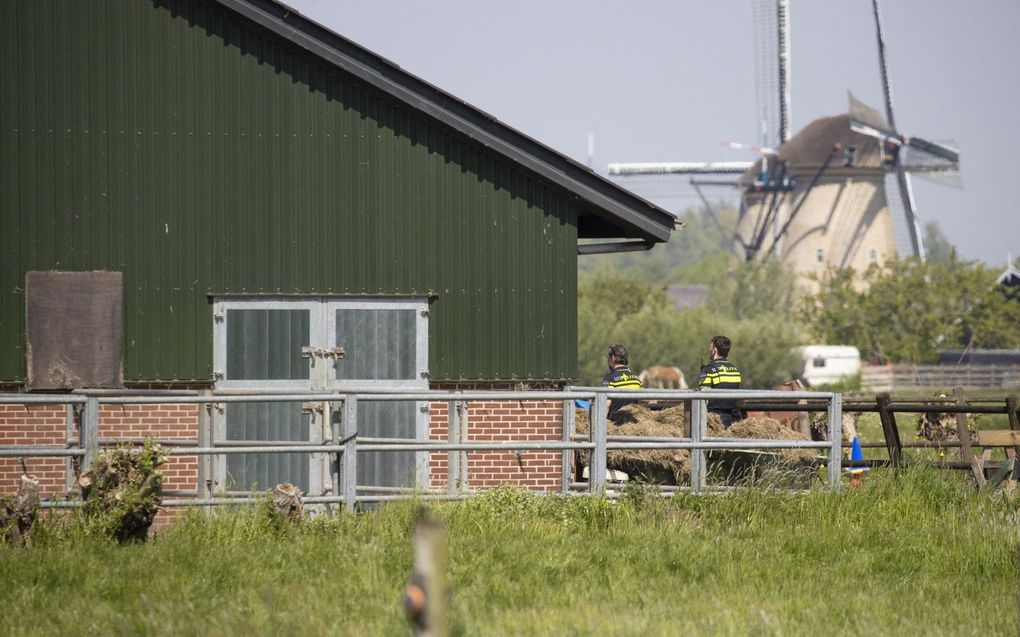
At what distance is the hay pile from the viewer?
13.1 meters

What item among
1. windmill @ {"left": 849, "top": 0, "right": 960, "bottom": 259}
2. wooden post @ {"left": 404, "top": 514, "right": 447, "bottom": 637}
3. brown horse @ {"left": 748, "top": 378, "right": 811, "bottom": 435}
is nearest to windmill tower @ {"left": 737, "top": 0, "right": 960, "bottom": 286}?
windmill @ {"left": 849, "top": 0, "right": 960, "bottom": 259}

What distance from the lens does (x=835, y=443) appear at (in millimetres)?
12477

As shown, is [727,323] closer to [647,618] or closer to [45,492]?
[45,492]

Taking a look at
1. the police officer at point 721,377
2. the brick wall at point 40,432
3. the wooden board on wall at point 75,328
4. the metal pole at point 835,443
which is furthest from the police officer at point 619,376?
the brick wall at point 40,432

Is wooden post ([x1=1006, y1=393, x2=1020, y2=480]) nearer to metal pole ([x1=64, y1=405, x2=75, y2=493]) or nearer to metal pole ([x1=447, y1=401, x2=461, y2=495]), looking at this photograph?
metal pole ([x1=447, y1=401, x2=461, y2=495])

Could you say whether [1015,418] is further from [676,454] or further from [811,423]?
[676,454]

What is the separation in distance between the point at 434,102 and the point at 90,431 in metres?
5.79

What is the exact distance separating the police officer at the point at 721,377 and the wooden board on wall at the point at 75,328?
639 centimetres

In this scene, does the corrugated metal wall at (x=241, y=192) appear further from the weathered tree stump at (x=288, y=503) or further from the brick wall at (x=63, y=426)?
the weathered tree stump at (x=288, y=503)

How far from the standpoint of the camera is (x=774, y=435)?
46.1 ft

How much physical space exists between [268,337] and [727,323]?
5386 centimetres

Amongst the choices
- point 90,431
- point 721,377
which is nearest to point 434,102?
point 721,377

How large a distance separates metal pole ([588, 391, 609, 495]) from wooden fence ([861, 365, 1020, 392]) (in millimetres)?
49826

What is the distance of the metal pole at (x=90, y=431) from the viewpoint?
11016mm
